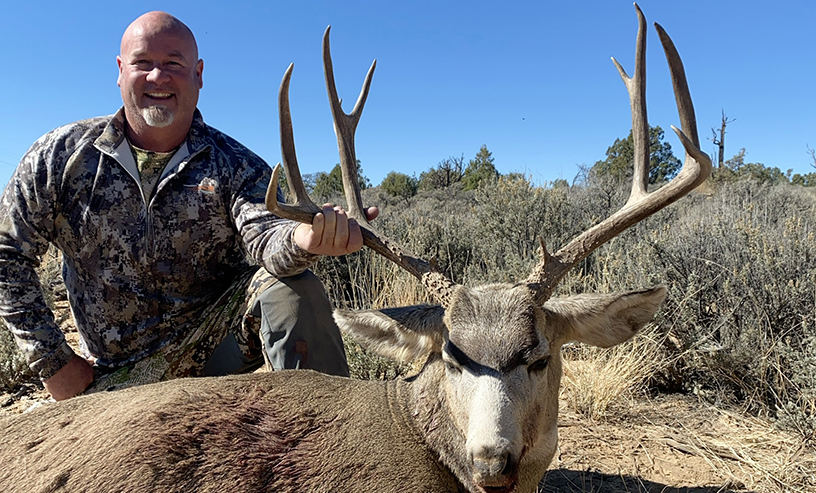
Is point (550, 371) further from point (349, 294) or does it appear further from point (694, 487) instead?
point (349, 294)

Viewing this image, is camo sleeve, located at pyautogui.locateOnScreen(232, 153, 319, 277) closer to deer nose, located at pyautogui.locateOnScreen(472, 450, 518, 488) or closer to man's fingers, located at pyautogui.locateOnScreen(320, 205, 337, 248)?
man's fingers, located at pyautogui.locateOnScreen(320, 205, 337, 248)

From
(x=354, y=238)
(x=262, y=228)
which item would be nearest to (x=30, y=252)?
(x=262, y=228)

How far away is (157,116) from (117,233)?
79 centimetres

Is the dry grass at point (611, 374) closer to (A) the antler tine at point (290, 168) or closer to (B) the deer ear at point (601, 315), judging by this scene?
(B) the deer ear at point (601, 315)

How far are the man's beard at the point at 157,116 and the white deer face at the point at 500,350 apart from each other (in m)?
1.96

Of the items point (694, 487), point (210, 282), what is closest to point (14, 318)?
point (210, 282)

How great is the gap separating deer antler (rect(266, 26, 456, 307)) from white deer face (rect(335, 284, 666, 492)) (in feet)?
0.52

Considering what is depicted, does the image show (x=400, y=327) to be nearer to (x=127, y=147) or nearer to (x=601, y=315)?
(x=601, y=315)

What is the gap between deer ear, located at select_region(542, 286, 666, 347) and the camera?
99.3 inches

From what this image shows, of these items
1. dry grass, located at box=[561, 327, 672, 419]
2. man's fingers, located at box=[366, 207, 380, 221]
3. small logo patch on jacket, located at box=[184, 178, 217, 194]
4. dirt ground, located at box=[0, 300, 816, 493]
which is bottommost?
dirt ground, located at box=[0, 300, 816, 493]

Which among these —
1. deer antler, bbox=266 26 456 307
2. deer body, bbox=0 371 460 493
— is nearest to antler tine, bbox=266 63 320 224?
deer antler, bbox=266 26 456 307

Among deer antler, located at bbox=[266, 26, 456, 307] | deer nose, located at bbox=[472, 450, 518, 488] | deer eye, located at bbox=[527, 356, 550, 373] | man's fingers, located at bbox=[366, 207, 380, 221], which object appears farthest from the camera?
man's fingers, located at bbox=[366, 207, 380, 221]

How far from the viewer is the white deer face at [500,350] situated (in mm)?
2112

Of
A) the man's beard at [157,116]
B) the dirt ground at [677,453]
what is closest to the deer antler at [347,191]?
the man's beard at [157,116]
